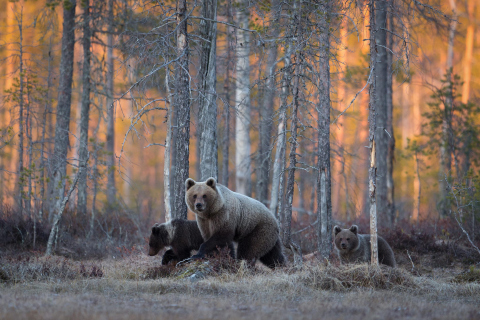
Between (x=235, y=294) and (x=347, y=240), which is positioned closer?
(x=235, y=294)

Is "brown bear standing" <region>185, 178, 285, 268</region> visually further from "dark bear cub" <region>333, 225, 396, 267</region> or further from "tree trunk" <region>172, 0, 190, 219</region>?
"tree trunk" <region>172, 0, 190, 219</region>

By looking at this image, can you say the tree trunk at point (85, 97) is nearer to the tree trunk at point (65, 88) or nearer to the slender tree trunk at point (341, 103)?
the tree trunk at point (65, 88)

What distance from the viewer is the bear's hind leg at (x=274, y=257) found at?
33.7ft

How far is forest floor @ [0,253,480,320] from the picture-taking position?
602 centimetres

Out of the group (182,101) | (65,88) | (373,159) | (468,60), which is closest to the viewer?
(373,159)

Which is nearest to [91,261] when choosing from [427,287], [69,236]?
[69,236]

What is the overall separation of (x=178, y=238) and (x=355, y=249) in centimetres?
393

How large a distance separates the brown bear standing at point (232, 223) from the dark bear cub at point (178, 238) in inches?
20.2

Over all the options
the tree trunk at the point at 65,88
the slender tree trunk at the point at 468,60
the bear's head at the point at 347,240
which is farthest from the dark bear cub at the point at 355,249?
the slender tree trunk at the point at 468,60

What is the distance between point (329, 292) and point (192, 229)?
3.47 metres

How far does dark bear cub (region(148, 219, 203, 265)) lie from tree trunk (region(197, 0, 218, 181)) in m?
2.27

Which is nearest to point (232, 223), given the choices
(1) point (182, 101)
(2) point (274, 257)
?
(2) point (274, 257)

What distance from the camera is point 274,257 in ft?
33.8

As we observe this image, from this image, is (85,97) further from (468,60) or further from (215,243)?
(468,60)
